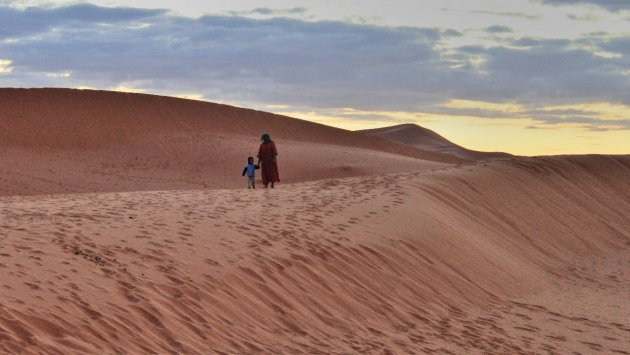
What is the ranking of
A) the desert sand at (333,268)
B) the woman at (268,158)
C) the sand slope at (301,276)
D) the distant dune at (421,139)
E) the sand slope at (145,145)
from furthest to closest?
1. the distant dune at (421,139)
2. the sand slope at (145,145)
3. the woman at (268,158)
4. the desert sand at (333,268)
5. the sand slope at (301,276)

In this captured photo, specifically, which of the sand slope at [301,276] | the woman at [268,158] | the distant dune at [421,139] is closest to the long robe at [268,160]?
the woman at [268,158]

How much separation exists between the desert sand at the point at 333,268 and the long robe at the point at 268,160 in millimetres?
1476

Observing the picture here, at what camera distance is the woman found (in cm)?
2291

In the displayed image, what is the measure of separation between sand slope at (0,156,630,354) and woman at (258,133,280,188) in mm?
1880

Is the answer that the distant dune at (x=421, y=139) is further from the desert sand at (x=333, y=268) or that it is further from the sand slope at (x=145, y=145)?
the desert sand at (x=333, y=268)

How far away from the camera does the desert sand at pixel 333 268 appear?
9227mm

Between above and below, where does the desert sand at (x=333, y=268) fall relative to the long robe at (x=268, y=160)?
below

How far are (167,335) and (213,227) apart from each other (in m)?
4.80

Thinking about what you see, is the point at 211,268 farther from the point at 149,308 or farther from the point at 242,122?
the point at 242,122

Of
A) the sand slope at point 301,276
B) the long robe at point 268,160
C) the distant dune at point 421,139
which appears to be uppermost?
the distant dune at point 421,139

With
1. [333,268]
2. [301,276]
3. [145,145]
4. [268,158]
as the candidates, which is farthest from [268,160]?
[145,145]

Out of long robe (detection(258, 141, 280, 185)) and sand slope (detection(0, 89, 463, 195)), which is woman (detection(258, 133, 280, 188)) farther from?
sand slope (detection(0, 89, 463, 195))

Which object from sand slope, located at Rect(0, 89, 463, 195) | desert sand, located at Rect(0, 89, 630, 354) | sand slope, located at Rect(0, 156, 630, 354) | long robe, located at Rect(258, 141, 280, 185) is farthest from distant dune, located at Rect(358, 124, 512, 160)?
sand slope, located at Rect(0, 156, 630, 354)

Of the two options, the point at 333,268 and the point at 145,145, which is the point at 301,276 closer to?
the point at 333,268
